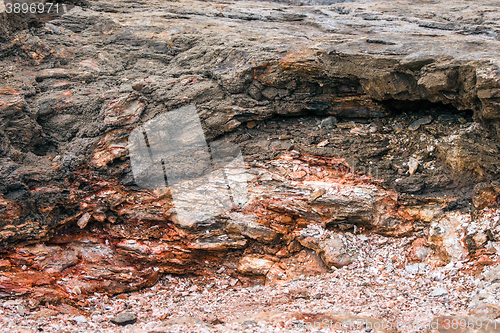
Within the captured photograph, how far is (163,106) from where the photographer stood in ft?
18.0

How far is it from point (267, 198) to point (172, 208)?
4.71 ft

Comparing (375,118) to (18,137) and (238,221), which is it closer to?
(238,221)

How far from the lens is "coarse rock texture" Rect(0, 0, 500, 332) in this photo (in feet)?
14.3

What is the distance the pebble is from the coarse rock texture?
16 cm

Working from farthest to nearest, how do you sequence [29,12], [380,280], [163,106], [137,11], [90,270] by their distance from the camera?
[137,11] < [29,12] < [163,106] < [90,270] < [380,280]

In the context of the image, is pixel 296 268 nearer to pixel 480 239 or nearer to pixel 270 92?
pixel 480 239

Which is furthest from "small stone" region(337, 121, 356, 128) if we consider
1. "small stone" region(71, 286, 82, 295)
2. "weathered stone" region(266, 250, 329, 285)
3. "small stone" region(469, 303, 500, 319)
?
"small stone" region(71, 286, 82, 295)

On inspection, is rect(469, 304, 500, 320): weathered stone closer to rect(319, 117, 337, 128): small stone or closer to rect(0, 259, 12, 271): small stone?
rect(319, 117, 337, 128): small stone

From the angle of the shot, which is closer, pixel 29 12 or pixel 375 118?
pixel 375 118

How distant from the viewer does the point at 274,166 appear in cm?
536

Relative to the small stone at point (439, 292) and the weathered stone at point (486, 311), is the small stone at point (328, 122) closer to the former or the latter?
the small stone at point (439, 292)

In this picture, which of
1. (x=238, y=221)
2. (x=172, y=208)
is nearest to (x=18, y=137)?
(x=172, y=208)

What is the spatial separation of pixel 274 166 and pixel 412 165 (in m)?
2.06

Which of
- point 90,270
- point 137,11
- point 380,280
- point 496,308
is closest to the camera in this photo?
point 496,308
